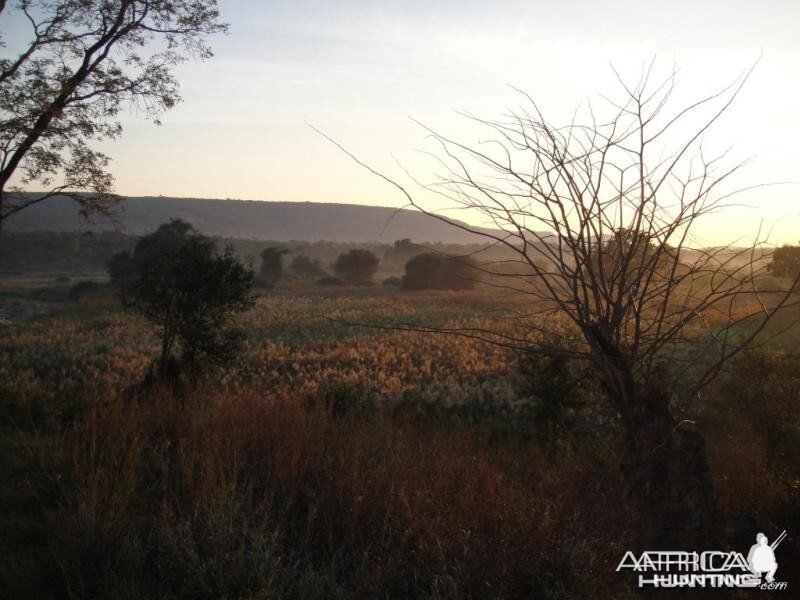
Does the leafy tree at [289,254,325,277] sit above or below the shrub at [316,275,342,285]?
above

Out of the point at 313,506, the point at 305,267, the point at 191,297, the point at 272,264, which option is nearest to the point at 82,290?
the point at 272,264

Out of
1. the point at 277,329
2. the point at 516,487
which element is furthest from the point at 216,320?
the point at 277,329

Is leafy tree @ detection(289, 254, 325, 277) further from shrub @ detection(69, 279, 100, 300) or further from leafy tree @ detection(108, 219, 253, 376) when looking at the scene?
leafy tree @ detection(108, 219, 253, 376)

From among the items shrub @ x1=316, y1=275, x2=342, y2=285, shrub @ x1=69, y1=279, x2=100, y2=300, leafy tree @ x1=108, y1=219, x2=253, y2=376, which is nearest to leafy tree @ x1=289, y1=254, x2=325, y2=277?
shrub @ x1=316, y1=275, x2=342, y2=285

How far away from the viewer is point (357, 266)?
89.0m

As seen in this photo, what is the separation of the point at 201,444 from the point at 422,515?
2.60 metres

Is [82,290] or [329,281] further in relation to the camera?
[329,281]

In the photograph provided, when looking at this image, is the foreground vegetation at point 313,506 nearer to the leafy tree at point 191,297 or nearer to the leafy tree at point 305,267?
the leafy tree at point 191,297

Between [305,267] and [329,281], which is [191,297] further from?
[305,267]

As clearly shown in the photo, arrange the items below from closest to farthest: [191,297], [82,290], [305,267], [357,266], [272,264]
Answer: [191,297] < [82,290] < [272,264] < [357,266] < [305,267]

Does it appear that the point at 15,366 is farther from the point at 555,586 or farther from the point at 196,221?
the point at 196,221

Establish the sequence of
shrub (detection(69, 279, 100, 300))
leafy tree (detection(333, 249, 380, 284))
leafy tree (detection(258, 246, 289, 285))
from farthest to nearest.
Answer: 1. leafy tree (detection(333, 249, 380, 284))
2. leafy tree (detection(258, 246, 289, 285))
3. shrub (detection(69, 279, 100, 300))

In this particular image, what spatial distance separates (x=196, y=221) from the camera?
196750 mm

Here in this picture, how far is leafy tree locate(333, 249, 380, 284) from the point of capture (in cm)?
8900
